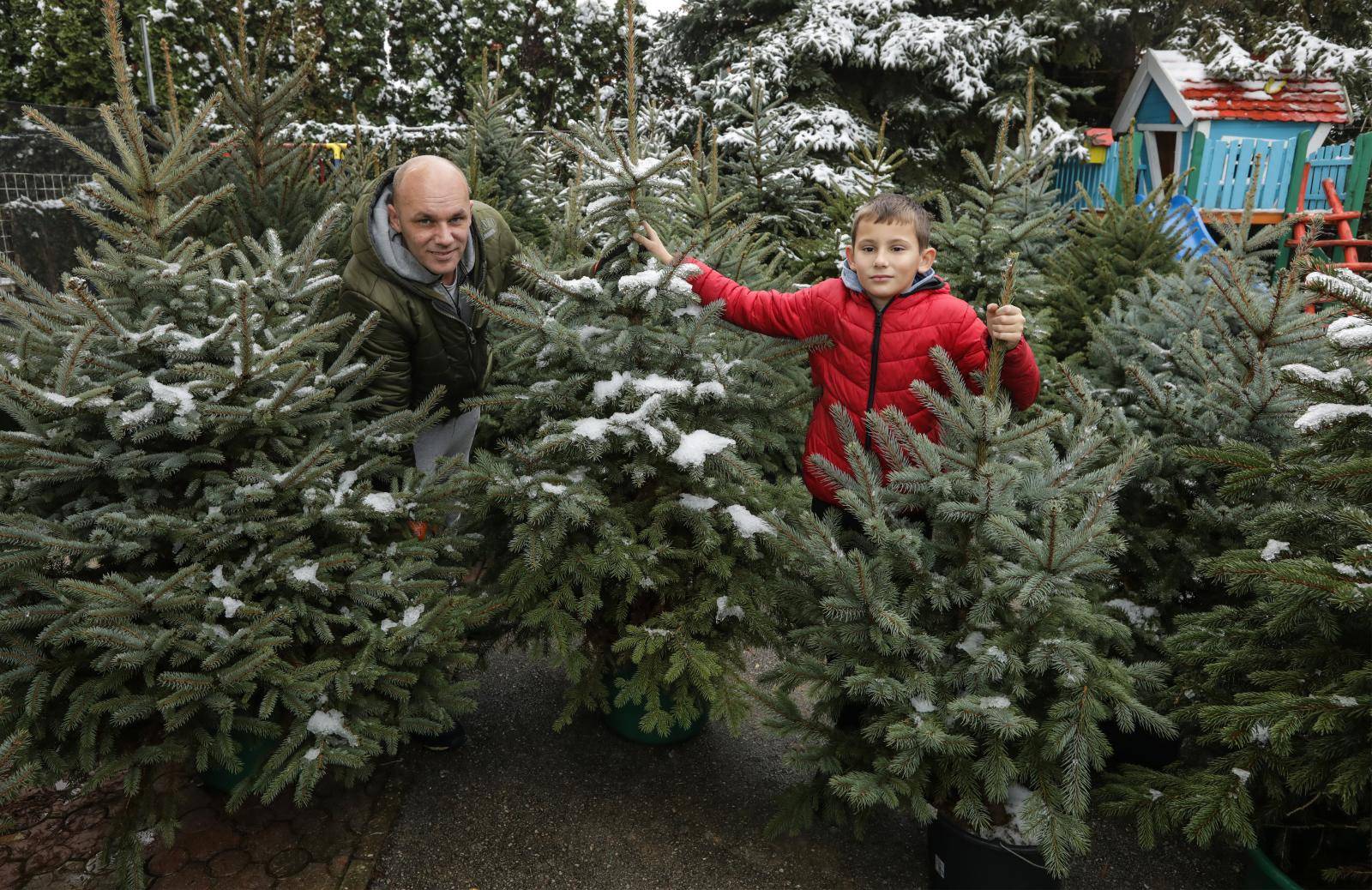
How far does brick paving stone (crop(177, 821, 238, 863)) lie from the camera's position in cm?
297

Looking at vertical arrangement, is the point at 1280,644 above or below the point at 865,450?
below

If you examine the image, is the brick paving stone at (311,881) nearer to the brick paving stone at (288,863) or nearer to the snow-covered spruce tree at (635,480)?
the brick paving stone at (288,863)

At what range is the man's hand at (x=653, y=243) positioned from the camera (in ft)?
9.68

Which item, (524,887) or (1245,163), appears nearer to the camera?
(524,887)

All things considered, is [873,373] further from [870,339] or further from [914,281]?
[914,281]

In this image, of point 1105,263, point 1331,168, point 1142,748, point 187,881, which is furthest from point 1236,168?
point 187,881

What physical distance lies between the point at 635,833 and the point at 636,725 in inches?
19.7

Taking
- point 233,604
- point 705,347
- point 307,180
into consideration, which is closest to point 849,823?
point 705,347

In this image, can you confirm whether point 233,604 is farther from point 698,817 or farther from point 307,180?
point 307,180

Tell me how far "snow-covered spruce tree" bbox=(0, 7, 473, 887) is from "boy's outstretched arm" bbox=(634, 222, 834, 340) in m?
1.27

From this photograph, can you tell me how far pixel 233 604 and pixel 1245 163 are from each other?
40.8 ft

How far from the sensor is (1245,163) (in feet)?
34.6

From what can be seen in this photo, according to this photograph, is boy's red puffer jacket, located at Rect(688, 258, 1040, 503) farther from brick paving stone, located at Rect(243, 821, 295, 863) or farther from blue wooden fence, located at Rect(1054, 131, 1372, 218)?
blue wooden fence, located at Rect(1054, 131, 1372, 218)

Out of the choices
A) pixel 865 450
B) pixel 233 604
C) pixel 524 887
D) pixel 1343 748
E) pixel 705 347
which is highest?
pixel 705 347
